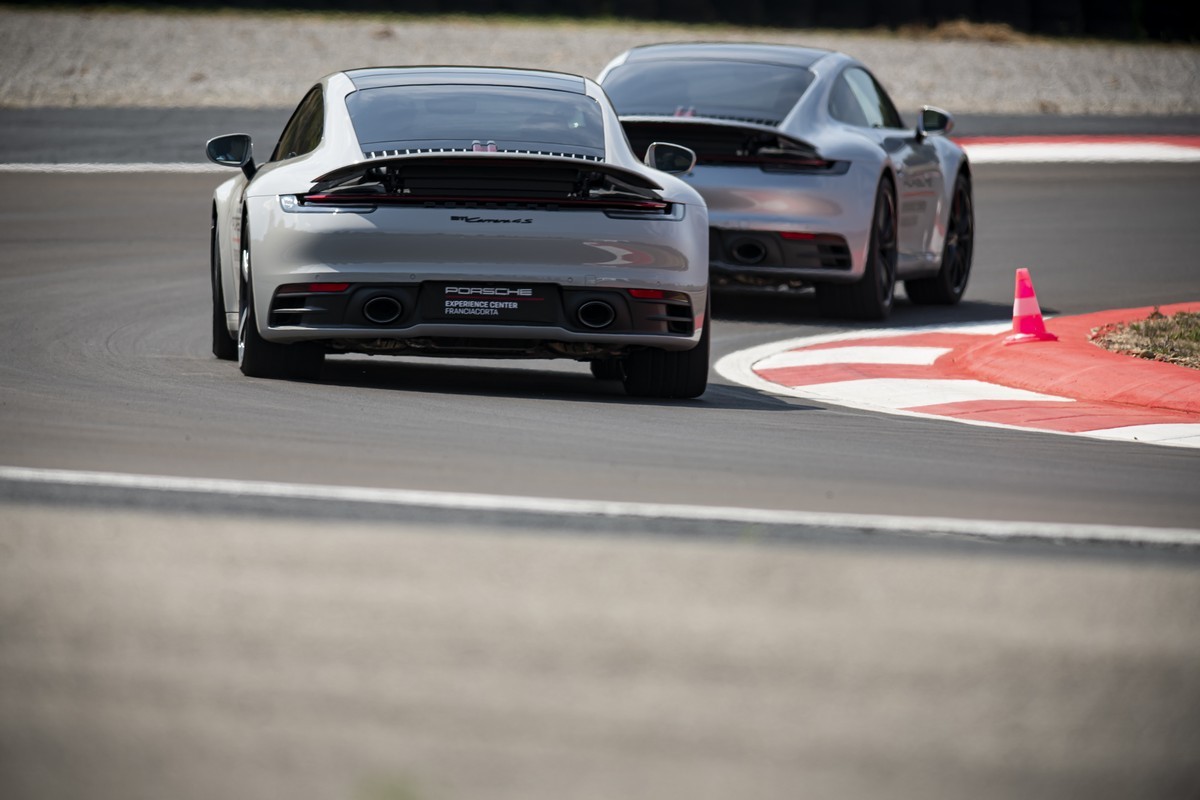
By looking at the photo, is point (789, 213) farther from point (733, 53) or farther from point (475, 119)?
point (475, 119)

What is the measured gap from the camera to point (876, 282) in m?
12.7

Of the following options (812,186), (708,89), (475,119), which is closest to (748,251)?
(812,186)

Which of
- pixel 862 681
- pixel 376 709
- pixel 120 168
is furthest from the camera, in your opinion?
pixel 120 168

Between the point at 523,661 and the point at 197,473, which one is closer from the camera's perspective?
the point at 523,661

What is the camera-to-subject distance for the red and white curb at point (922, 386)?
27.3ft

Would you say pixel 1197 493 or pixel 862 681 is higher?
pixel 862 681

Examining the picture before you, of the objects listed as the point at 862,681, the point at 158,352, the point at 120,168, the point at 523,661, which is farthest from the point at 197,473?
the point at 120,168

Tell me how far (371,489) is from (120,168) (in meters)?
14.6

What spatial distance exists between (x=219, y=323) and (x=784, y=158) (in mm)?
4028

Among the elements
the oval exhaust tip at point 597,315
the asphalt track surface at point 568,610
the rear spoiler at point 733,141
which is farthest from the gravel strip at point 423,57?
the asphalt track surface at point 568,610

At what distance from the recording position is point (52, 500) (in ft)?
18.2

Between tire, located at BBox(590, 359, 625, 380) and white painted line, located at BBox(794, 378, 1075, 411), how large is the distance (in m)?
0.82

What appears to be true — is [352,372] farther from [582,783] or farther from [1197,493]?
[582,783]

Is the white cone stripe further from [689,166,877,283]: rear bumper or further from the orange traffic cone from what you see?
[689,166,877,283]: rear bumper
